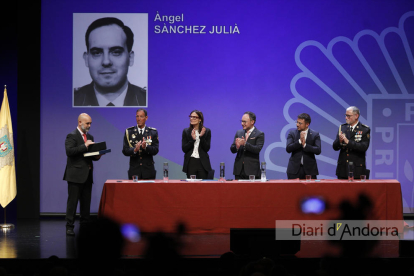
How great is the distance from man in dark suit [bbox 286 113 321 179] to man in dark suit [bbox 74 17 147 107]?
272 centimetres

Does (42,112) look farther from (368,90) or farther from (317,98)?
(368,90)

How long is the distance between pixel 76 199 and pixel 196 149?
5.80 feet

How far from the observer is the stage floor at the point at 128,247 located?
15.3ft

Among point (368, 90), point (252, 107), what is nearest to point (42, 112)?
point (252, 107)

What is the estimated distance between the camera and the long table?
5.52m

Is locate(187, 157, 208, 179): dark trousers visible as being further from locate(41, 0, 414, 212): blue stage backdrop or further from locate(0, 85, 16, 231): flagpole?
locate(0, 85, 16, 231): flagpole

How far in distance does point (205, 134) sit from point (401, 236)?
2860 mm

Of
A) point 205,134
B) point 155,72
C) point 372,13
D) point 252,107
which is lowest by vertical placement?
point 205,134

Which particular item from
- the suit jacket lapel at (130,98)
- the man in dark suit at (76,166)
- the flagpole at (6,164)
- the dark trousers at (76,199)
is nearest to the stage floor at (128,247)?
the dark trousers at (76,199)

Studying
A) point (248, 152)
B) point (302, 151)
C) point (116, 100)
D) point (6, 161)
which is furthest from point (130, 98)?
point (302, 151)

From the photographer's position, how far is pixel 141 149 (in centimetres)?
623

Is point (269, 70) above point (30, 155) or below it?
above

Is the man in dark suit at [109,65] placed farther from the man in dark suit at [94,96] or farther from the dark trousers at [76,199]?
the dark trousers at [76,199]

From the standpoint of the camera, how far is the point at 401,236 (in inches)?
218
